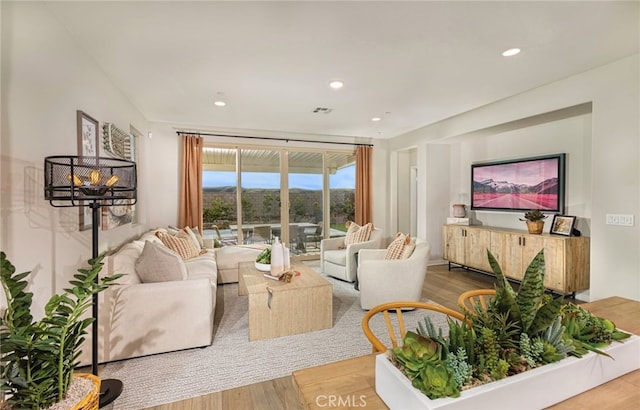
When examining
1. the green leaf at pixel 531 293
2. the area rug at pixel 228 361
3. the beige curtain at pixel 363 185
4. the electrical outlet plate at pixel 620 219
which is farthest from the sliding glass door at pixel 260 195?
the green leaf at pixel 531 293

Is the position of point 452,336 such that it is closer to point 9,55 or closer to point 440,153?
point 9,55

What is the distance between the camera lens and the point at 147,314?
2.40 meters

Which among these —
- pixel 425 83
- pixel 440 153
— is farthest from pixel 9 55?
pixel 440 153

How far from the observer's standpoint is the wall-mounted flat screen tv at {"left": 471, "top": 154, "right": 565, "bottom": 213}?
4.07 metres

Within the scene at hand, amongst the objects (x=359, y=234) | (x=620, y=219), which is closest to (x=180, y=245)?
→ (x=359, y=234)

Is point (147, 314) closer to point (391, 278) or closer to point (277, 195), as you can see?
point (391, 278)

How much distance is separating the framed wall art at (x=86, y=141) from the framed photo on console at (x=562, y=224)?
503 cm

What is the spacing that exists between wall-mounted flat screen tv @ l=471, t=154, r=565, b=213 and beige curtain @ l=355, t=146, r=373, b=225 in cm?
199

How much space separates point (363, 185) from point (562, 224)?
3.41 metres

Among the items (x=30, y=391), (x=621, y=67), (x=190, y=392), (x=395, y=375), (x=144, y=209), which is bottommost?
(x=190, y=392)

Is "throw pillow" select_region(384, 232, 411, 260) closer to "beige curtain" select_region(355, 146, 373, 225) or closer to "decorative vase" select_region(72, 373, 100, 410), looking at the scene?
"decorative vase" select_region(72, 373, 100, 410)

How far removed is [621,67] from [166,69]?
14.2 feet

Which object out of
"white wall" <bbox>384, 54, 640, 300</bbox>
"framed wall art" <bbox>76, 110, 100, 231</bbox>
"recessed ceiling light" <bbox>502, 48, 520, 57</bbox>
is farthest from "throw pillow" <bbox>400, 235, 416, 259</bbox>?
"framed wall art" <bbox>76, 110, 100, 231</bbox>

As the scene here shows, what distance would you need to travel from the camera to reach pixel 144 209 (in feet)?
15.6
